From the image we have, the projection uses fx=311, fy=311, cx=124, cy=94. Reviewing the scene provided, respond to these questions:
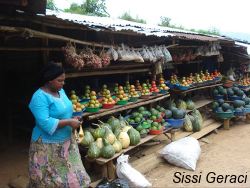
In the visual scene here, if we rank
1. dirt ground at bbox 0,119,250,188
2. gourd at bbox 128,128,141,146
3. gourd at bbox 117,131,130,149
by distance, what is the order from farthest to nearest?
1. gourd at bbox 128,128,141,146
2. gourd at bbox 117,131,130,149
3. dirt ground at bbox 0,119,250,188

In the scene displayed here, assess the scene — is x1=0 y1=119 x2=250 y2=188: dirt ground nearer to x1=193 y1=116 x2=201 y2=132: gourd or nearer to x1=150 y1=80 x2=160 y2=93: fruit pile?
x1=193 y1=116 x2=201 y2=132: gourd

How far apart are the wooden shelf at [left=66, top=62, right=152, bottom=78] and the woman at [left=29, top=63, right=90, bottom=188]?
A: 1.73 m

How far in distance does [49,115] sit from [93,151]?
1658mm

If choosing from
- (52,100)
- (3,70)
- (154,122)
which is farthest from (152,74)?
(52,100)

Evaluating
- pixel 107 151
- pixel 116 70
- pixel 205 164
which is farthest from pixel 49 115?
pixel 205 164

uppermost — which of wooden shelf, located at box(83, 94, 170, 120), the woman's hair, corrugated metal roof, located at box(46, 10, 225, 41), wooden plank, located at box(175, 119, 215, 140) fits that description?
corrugated metal roof, located at box(46, 10, 225, 41)

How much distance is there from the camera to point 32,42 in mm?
5238

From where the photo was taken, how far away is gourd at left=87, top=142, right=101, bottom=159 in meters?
4.70

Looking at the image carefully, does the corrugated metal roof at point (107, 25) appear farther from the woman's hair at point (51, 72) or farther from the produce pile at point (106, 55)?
the woman's hair at point (51, 72)

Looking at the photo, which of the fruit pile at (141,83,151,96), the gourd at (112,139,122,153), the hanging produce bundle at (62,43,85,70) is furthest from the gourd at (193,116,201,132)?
the hanging produce bundle at (62,43,85,70)

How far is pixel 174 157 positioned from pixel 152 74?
223 cm

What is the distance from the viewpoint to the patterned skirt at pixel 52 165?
330cm

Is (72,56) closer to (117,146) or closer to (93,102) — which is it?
(93,102)

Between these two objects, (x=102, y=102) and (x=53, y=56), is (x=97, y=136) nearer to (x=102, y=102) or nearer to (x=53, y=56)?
(x=102, y=102)
